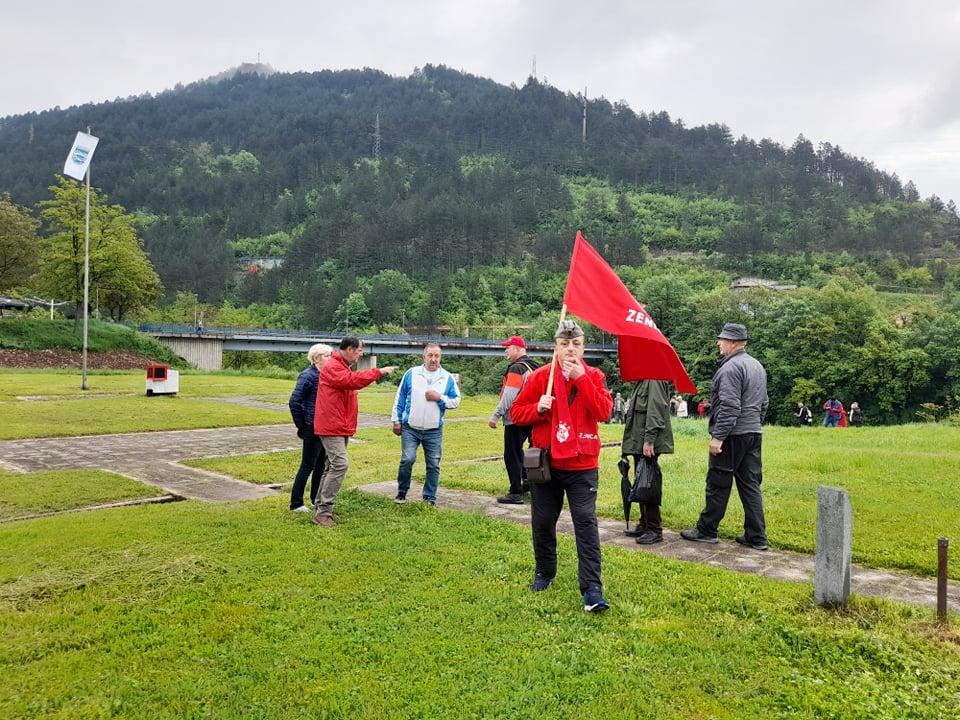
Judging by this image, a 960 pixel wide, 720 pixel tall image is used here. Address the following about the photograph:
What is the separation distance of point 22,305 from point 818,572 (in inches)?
A: 2736

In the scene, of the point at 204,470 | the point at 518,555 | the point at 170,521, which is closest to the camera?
the point at 518,555

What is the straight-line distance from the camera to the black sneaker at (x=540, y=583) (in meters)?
5.27

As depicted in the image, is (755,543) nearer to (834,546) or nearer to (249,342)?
(834,546)

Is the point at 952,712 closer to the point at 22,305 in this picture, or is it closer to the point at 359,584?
the point at 359,584

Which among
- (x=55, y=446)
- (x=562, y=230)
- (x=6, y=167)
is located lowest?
(x=55, y=446)

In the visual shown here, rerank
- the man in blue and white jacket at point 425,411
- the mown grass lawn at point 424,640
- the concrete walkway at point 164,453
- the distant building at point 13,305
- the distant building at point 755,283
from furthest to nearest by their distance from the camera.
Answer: the distant building at point 755,283 → the distant building at point 13,305 → the concrete walkway at point 164,453 → the man in blue and white jacket at point 425,411 → the mown grass lawn at point 424,640

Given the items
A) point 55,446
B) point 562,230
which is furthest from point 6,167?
point 55,446

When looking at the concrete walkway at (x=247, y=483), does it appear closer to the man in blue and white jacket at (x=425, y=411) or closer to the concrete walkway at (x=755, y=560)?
the concrete walkway at (x=755, y=560)

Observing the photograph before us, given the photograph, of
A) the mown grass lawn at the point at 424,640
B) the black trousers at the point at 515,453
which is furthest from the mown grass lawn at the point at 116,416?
the black trousers at the point at 515,453

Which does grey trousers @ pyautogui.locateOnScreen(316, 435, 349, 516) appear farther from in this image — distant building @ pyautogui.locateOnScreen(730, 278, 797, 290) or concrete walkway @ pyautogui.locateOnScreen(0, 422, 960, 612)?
distant building @ pyautogui.locateOnScreen(730, 278, 797, 290)

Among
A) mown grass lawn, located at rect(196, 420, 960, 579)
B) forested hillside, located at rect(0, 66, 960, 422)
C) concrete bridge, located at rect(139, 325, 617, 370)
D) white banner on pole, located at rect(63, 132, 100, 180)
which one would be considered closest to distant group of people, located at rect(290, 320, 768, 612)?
mown grass lawn, located at rect(196, 420, 960, 579)

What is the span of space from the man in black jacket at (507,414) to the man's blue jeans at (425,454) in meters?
0.85

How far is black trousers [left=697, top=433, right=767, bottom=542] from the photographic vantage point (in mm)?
6758

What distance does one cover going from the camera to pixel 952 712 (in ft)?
11.5
